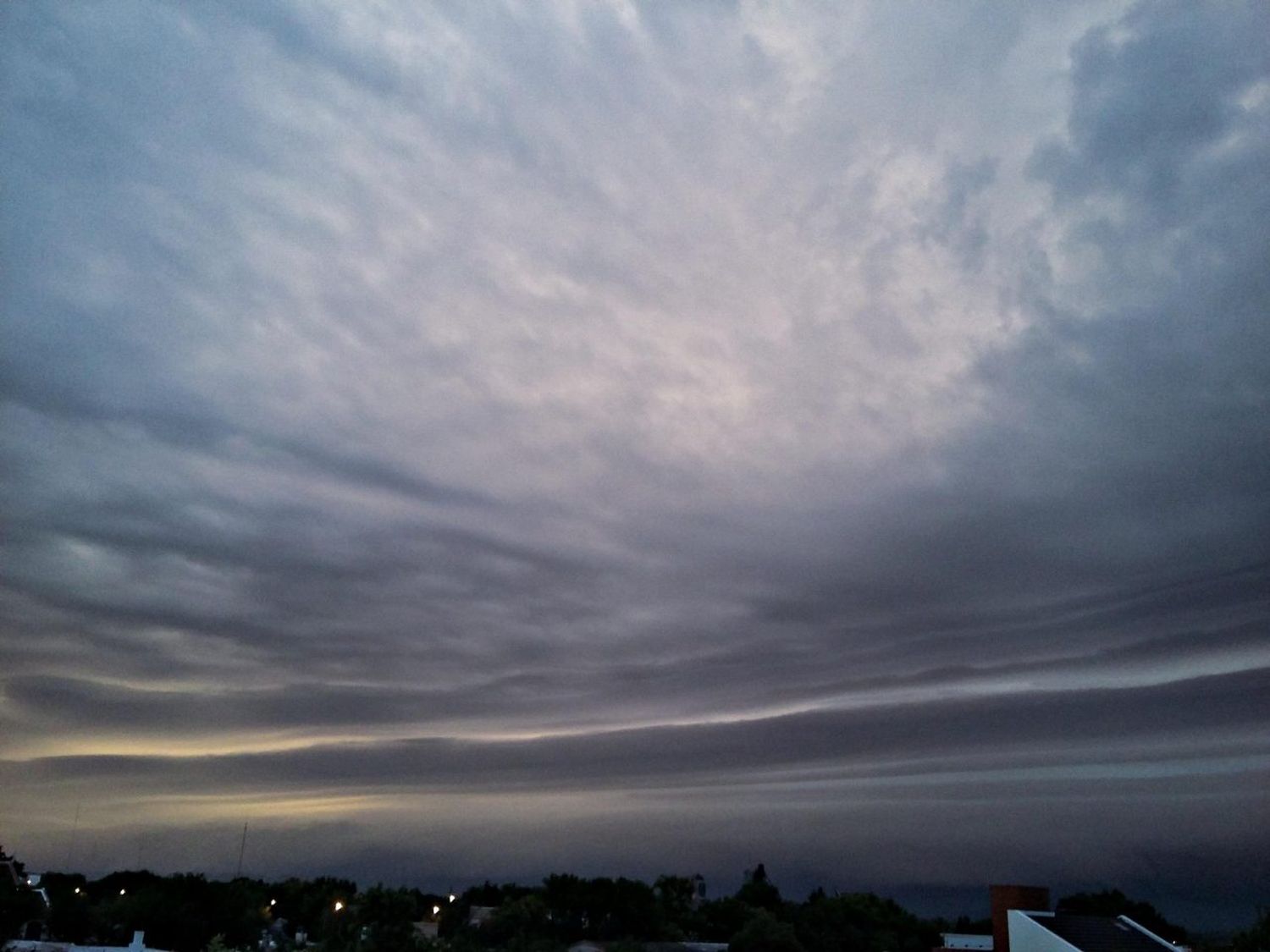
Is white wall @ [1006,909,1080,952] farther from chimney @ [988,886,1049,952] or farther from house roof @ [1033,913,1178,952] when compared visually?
chimney @ [988,886,1049,952]

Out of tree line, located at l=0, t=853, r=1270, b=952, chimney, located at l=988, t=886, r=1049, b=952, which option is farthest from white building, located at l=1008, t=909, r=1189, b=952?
tree line, located at l=0, t=853, r=1270, b=952

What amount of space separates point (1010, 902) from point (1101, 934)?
6.36m

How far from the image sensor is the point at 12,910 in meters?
65.9

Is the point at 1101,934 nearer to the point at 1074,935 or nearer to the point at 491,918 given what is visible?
the point at 1074,935

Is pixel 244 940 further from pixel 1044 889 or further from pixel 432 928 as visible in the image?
pixel 1044 889

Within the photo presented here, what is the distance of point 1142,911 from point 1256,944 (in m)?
66.1

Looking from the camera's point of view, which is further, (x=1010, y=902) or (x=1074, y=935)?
(x=1010, y=902)

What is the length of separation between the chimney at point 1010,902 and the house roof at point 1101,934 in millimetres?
2076

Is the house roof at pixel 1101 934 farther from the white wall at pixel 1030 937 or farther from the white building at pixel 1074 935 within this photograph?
the white wall at pixel 1030 937

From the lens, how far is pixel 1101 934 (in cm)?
5206

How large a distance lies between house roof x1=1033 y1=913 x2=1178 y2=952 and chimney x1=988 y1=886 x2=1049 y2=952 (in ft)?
6.81

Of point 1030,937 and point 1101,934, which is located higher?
point 1101,934

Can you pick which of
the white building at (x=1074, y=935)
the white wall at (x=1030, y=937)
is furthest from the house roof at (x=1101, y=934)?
the white wall at (x=1030, y=937)

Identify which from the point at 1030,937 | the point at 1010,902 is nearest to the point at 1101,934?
the point at 1030,937
